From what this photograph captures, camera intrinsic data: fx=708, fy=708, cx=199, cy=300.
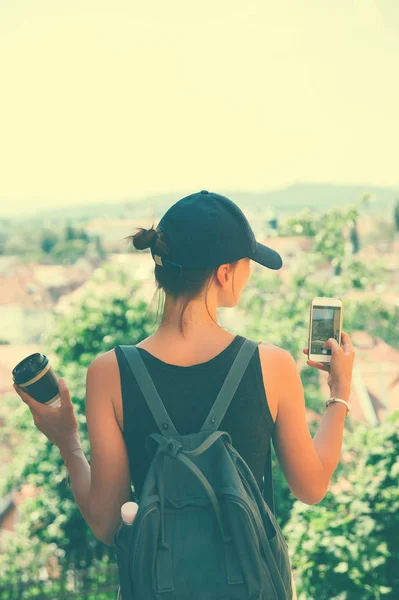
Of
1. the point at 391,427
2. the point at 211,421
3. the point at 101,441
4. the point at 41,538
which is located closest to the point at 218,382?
the point at 211,421

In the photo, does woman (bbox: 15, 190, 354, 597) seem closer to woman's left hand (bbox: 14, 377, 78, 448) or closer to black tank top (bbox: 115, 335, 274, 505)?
black tank top (bbox: 115, 335, 274, 505)

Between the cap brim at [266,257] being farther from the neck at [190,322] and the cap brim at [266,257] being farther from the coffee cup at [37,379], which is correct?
the coffee cup at [37,379]

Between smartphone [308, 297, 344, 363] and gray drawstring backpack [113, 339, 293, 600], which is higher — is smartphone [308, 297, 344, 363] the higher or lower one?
the higher one

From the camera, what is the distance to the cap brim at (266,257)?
102 cm

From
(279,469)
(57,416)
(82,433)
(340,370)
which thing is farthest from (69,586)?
(340,370)

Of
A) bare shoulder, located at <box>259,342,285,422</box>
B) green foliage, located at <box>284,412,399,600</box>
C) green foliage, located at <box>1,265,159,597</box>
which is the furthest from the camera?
green foliage, located at <box>1,265,159,597</box>

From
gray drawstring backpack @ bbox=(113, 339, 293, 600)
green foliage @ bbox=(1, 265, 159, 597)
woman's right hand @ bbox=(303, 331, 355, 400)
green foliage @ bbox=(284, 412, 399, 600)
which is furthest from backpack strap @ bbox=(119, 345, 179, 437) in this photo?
green foliage @ bbox=(1, 265, 159, 597)

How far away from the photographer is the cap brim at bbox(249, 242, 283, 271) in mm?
1023

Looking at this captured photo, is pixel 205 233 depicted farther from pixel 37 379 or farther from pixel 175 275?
pixel 37 379

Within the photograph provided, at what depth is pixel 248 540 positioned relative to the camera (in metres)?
0.85

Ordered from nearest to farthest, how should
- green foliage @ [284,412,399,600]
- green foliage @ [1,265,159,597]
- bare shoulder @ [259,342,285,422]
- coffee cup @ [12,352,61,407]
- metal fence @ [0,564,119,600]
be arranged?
bare shoulder @ [259,342,285,422]
coffee cup @ [12,352,61,407]
green foliage @ [284,412,399,600]
metal fence @ [0,564,119,600]
green foliage @ [1,265,159,597]

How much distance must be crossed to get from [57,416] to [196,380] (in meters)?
0.27

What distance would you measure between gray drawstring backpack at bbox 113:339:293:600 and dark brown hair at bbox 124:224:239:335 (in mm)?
150

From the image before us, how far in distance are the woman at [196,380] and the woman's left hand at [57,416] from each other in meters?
0.10
